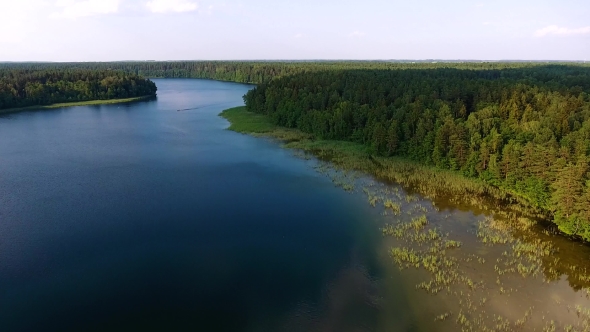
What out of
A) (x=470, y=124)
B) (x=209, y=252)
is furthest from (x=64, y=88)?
(x=470, y=124)

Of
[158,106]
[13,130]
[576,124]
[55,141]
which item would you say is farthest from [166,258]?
[158,106]

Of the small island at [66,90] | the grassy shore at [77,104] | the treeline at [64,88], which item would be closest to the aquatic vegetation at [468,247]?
the grassy shore at [77,104]

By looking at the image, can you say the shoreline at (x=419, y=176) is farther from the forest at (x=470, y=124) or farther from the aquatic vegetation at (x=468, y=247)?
the forest at (x=470, y=124)

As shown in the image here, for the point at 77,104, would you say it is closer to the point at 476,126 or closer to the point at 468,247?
the point at 476,126

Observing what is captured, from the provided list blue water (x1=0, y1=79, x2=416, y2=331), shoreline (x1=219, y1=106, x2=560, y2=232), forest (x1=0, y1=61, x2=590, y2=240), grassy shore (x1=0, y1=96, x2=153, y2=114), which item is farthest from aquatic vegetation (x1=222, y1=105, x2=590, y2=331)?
grassy shore (x1=0, y1=96, x2=153, y2=114)

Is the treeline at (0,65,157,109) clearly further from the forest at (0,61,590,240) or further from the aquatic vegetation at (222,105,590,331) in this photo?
the aquatic vegetation at (222,105,590,331)
